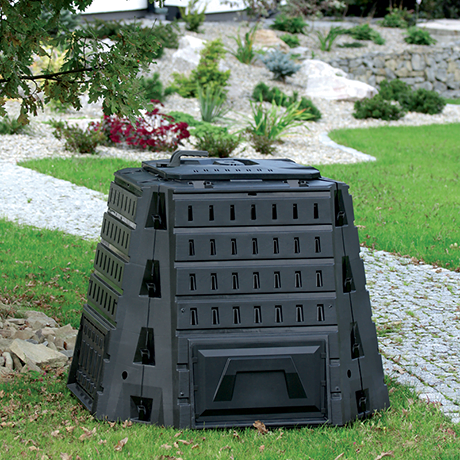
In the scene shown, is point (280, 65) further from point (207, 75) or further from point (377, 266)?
point (377, 266)

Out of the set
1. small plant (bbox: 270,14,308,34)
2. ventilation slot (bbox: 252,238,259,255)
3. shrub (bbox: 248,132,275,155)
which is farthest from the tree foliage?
small plant (bbox: 270,14,308,34)

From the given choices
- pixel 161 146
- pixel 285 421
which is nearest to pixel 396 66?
pixel 161 146

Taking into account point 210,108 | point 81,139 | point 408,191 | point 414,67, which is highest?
point 414,67

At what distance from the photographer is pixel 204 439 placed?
295cm

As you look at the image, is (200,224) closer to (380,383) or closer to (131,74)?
(131,74)

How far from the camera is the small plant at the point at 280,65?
1966cm

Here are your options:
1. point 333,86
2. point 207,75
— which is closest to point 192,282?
point 207,75

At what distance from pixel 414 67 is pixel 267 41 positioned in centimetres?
579

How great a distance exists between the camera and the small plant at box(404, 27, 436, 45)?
24328 mm

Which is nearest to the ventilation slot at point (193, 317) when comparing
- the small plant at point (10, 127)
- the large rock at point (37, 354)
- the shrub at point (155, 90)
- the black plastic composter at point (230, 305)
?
the black plastic composter at point (230, 305)

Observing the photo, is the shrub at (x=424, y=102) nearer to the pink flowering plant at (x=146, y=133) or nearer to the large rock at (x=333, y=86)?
the large rock at (x=333, y=86)

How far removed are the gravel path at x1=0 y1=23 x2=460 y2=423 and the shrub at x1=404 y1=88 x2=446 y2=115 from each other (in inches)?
94.0

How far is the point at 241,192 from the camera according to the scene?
2975 millimetres

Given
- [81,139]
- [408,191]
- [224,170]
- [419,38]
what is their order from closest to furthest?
1. [224,170]
2. [408,191]
3. [81,139]
4. [419,38]
